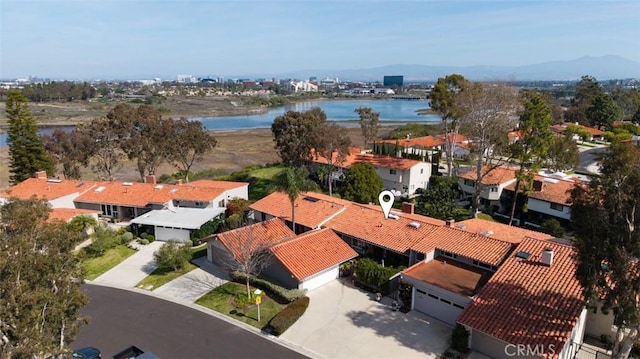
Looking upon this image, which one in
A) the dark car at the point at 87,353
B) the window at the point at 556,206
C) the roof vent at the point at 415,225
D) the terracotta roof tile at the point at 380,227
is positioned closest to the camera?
the dark car at the point at 87,353

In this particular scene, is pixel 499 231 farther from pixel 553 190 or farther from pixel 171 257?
pixel 171 257

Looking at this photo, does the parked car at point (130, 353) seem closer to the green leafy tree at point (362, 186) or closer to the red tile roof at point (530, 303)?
the red tile roof at point (530, 303)

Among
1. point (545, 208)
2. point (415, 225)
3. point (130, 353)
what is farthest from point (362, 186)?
point (130, 353)

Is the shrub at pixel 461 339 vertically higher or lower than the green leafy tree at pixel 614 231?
lower

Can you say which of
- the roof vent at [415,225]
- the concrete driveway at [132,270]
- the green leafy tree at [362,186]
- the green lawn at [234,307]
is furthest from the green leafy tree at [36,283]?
the green leafy tree at [362,186]

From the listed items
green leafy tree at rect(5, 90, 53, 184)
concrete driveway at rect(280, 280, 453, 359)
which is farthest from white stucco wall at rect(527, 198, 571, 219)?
green leafy tree at rect(5, 90, 53, 184)

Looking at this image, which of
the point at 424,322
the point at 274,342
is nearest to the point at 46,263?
the point at 274,342
